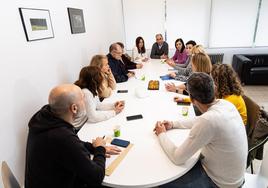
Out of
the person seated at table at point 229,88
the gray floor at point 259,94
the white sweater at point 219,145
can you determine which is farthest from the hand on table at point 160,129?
the gray floor at point 259,94

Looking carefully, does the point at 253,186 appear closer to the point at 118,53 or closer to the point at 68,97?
the point at 68,97

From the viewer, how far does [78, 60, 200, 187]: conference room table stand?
3.36 feet

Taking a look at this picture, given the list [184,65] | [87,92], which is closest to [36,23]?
[87,92]

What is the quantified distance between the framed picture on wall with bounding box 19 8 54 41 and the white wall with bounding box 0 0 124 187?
1.8 inches

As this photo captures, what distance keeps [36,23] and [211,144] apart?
6.27 ft

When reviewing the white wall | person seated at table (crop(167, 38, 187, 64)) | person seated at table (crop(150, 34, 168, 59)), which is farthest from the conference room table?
person seated at table (crop(150, 34, 168, 59))

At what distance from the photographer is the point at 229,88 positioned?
1611 mm

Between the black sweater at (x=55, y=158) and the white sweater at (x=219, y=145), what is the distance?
1.67 feet

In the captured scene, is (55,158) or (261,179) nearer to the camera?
(55,158)

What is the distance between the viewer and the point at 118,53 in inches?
118

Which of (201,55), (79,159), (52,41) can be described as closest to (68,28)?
(52,41)

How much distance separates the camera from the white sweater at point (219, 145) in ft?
3.40

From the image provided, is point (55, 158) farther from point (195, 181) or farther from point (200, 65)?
point (200, 65)

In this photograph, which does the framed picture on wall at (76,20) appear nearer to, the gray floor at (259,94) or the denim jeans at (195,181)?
the denim jeans at (195,181)
